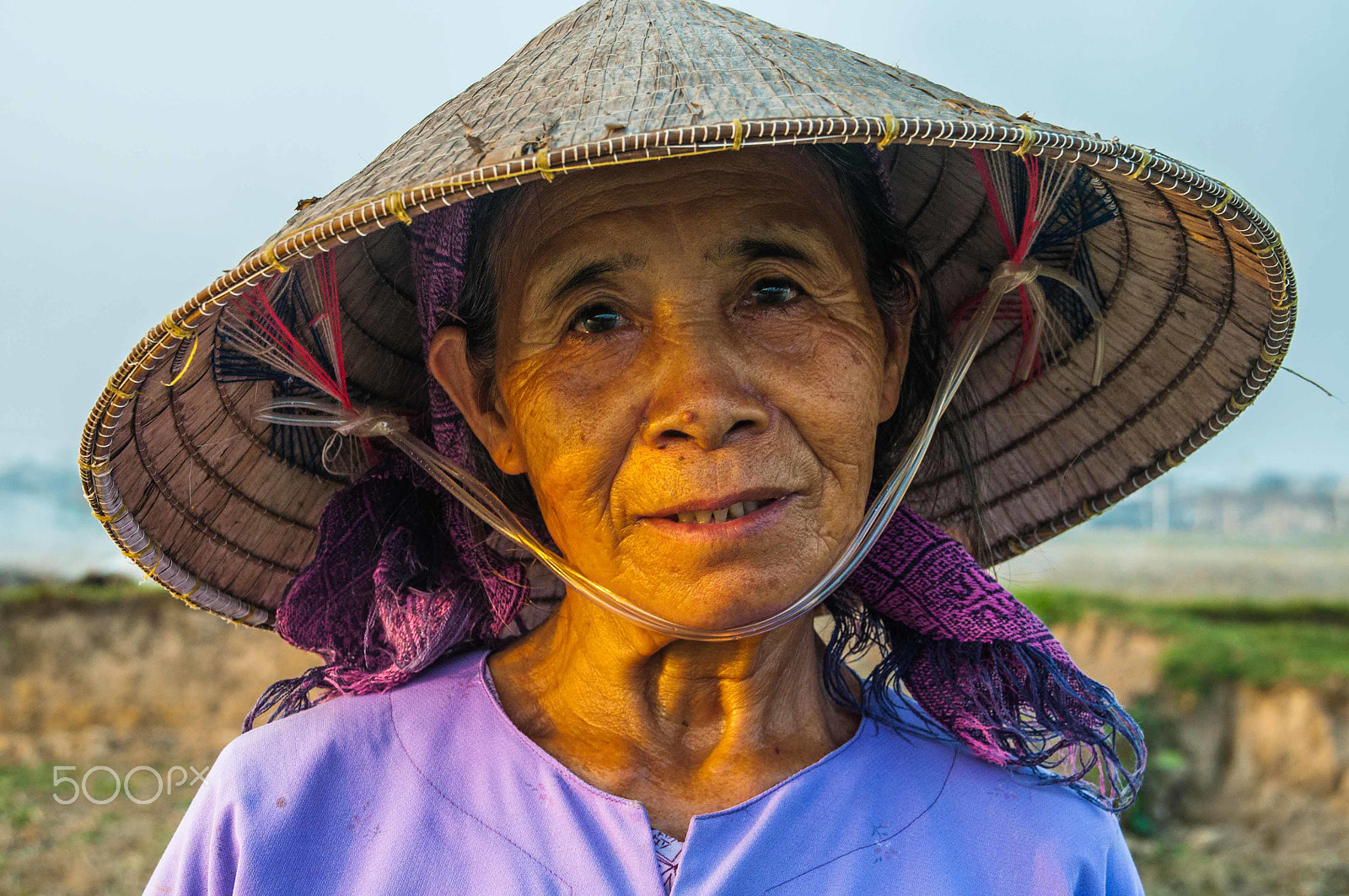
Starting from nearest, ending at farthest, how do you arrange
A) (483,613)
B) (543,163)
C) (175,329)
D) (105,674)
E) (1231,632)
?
1. (543,163)
2. (175,329)
3. (483,613)
4. (1231,632)
5. (105,674)

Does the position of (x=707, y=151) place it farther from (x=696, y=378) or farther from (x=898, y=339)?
(x=898, y=339)

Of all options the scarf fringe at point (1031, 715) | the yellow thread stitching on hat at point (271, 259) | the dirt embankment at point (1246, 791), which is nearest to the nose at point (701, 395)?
the yellow thread stitching on hat at point (271, 259)

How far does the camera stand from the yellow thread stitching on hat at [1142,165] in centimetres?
128

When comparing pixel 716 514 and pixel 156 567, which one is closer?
pixel 716 514

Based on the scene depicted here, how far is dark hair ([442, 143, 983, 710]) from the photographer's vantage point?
1677mm

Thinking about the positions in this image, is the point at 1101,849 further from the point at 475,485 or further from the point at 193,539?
the point at 193,539

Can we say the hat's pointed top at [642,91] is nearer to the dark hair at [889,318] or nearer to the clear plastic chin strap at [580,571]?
the dark hair at [889,318]

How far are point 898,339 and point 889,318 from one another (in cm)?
4

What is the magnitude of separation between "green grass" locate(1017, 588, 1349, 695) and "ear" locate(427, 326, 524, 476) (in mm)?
8663

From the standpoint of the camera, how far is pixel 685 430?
137 cm

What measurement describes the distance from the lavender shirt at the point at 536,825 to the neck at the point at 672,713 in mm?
78

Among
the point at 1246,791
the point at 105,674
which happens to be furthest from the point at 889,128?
the point at 105,674

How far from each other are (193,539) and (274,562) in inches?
6.8

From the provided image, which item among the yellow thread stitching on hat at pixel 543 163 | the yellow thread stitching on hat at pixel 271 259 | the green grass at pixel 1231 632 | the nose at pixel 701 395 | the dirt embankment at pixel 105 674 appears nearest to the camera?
the yellow thread stitching on hat at pixel 543 163
